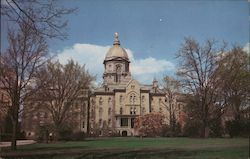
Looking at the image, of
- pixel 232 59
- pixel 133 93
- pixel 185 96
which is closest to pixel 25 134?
pixel 133 93

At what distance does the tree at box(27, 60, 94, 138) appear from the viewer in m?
10.2

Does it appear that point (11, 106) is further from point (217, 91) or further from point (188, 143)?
point (217, 91)

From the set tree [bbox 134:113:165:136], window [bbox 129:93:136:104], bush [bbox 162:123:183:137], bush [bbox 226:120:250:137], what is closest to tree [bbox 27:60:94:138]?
window [bbox 129:93:136:104]

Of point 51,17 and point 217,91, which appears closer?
point 51,17

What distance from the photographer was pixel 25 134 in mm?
13266

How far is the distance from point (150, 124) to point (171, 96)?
60.1 inches

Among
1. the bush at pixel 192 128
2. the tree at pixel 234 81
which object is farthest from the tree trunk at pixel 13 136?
the tree at pixel 234 81

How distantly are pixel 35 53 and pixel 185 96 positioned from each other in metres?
7.07

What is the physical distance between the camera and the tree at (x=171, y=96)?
11.6m

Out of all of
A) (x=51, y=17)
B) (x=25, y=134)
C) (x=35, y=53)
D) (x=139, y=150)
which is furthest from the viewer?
(x=25, y=134)

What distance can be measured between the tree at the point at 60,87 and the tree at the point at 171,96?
2.96 meters

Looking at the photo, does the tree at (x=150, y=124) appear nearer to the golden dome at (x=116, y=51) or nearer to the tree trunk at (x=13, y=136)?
the golden dome at (x=116, y=51)

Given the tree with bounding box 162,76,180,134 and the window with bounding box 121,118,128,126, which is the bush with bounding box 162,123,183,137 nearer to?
the tree with bounding box 162,76,180,134

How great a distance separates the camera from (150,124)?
11391 mm
